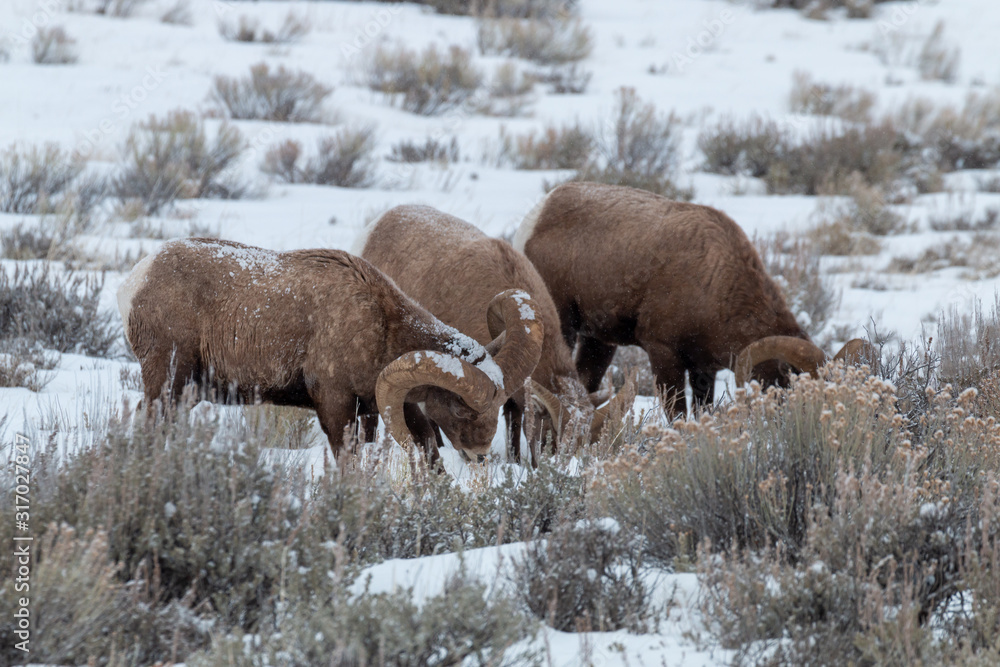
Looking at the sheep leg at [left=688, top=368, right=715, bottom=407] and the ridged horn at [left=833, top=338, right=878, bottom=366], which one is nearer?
the ridged horn at [left=833, top=338, right=878, bottom=366]

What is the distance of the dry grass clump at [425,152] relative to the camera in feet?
49.5

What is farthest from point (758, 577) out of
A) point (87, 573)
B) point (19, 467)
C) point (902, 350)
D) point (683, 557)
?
point (902, 350)

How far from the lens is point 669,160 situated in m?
15.3

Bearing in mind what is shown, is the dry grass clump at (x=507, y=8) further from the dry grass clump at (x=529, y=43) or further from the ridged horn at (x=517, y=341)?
the ridged horn at (x=517, y=341)

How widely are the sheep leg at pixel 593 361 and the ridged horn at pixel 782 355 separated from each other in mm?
1980

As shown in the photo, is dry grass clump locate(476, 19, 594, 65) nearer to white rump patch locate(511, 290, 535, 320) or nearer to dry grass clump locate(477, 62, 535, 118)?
dry grass clump locate(477, 62, 535, 118)

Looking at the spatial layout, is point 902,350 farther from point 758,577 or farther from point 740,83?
point 740,83

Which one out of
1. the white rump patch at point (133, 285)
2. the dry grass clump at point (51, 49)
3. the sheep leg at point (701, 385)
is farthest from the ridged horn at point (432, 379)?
the dry grass clump at point (51, 49)

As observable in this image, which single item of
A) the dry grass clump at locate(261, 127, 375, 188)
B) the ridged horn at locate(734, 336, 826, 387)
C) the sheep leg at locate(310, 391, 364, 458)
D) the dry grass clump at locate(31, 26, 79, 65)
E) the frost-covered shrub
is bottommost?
the dry grass clump at locate(261, 127, 375, 188)

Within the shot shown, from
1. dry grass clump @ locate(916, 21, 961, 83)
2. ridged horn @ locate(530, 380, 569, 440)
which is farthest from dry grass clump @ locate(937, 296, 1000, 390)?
dry grass clump @ locate(916, 21, 961, 83)

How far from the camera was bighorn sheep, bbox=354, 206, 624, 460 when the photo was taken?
19.4ft

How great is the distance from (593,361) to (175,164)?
722 cm

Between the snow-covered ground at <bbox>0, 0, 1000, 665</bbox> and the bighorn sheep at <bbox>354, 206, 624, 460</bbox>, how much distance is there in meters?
0.81

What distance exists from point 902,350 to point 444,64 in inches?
514
